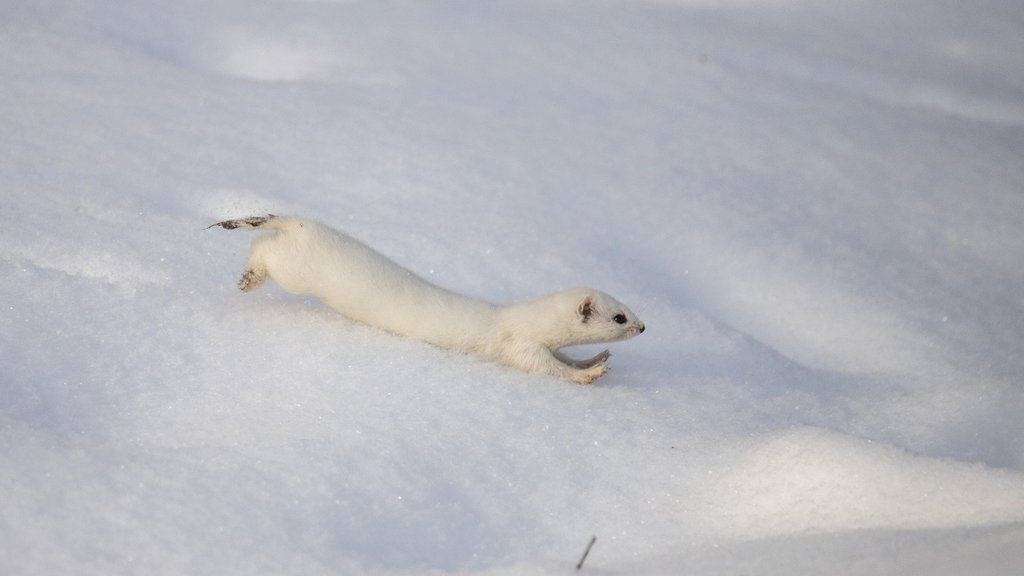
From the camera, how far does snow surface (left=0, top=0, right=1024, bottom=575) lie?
80.7 inches

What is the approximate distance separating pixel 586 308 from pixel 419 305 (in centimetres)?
49

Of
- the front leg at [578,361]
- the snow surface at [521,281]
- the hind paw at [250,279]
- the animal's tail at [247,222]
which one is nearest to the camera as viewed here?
the snow surface at [521,281]

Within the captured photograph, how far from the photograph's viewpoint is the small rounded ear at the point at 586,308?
2.99 m

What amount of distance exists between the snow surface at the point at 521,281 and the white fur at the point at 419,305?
0.08 meters

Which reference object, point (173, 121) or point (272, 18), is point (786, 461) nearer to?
point (173, 121)

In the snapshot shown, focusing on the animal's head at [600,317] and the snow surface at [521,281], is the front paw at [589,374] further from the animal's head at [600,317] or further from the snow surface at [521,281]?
the animal's head at [600,317]

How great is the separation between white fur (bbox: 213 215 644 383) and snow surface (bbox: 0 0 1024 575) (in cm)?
8

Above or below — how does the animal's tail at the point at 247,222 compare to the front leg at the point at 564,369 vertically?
above

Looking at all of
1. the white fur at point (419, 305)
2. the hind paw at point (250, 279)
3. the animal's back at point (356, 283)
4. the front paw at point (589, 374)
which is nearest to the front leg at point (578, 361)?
the white fur at point (419, 305)

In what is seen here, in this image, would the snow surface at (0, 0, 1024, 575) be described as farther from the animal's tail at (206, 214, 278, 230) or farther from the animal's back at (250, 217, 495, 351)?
the animal's tail at (206, 214, 278, 230)

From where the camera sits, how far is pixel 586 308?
3.00 m

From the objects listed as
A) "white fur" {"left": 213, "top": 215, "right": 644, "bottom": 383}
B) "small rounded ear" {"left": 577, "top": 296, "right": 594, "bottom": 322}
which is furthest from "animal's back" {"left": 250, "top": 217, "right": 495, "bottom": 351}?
"small rounded ear" {"left": 577, "top": 296, "right": 594, "bottom": 322}

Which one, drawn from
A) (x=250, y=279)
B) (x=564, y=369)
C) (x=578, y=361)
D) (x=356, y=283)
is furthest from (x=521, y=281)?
(x=250, y=279)

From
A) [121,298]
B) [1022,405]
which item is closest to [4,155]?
[121,298]
